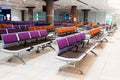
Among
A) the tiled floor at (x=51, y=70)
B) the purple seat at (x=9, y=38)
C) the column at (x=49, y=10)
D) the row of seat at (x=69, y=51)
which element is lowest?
the tiled floor at (x=51, y=70)

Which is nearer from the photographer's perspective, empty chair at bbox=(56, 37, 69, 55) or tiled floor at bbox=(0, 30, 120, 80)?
tiled floor at bbox=(0, 30, 120, 80)

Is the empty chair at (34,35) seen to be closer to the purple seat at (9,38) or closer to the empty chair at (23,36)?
the empty chair at (23,36)

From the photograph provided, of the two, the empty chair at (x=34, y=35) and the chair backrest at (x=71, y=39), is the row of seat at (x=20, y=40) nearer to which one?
the empty chair at (x=34, y=35)

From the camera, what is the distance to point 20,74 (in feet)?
13.5

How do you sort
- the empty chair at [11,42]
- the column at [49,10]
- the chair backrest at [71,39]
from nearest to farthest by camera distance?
the empty chair at [11,42] → the chair backrest at [71,39] → the column at [49,10]

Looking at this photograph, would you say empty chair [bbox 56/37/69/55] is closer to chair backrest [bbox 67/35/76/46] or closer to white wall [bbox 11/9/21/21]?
chair backrest [bbox 67/35/76/46]

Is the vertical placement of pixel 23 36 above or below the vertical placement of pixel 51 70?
above

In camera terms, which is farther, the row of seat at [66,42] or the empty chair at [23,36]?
the empty chair at [23,36]

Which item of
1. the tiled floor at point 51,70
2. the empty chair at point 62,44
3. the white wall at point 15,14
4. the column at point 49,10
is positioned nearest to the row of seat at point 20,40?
the tiled floor at point 51,70

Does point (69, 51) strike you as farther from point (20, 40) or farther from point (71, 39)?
point (20, 40)

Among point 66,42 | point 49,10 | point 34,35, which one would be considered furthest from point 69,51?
point 49,10

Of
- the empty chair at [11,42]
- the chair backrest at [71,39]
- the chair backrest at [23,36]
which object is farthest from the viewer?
the chair backrest at [23,36]

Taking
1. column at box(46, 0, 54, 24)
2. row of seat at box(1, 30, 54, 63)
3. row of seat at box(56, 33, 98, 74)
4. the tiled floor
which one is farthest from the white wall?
row of seat at box(56, 33, 98, 74)

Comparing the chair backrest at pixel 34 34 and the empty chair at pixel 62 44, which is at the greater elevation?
the chair backrest at pixel 34 34
